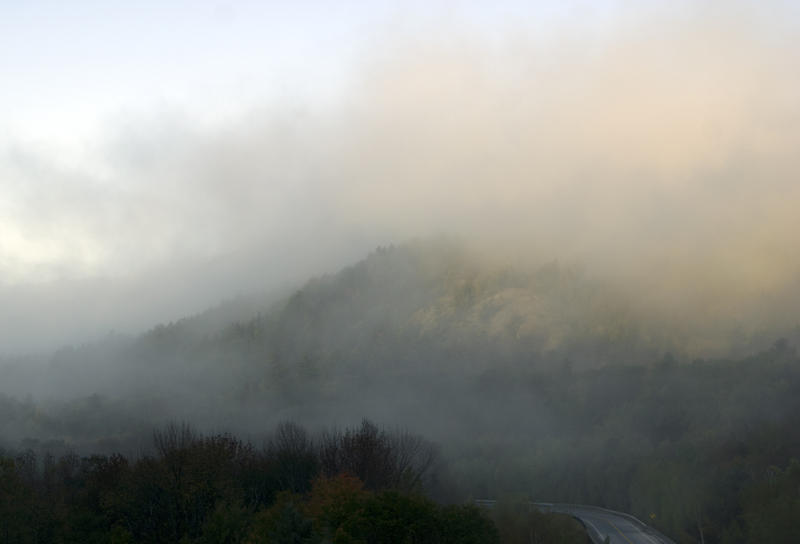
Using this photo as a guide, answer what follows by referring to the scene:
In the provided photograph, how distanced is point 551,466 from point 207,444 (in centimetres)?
8491

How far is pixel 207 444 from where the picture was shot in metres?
64.3

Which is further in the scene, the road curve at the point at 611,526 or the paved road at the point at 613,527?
the paved road at the point at 613,527

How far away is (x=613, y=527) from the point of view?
330 feet

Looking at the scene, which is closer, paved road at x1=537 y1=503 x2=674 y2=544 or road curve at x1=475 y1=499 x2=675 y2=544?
road curve at x1=475 y1=499 x2=675 y2=544

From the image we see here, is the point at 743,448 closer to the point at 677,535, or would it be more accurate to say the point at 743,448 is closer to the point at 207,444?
the point at 677,535

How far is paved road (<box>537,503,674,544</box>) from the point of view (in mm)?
89375

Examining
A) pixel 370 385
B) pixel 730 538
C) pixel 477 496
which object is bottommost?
pixel 730 538

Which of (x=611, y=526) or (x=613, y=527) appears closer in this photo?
(x=613, y=527)

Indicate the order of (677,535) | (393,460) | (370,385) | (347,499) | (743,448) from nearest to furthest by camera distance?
(347,499) < (393,460) < (677,535) < (743,448) < (370,385)

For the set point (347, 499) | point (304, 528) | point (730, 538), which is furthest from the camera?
point (730, 538)

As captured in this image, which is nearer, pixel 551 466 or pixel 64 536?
pixel 64 536

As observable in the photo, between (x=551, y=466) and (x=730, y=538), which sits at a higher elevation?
(x=551, y=466)

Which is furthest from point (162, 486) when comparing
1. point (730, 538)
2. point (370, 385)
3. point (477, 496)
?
point (370, 385)

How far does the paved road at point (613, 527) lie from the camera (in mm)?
89375
